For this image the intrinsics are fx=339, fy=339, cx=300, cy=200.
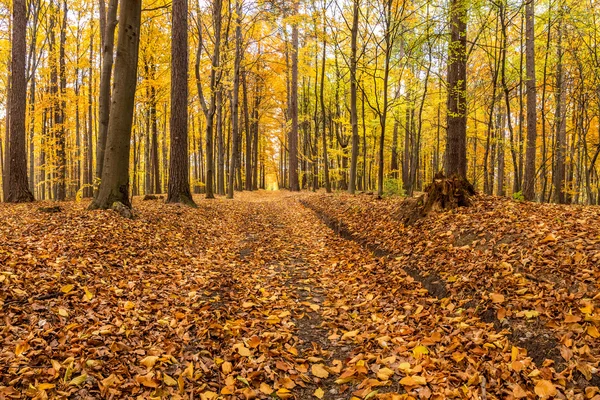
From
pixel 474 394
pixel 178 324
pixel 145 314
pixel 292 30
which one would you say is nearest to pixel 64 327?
pixel 145 314

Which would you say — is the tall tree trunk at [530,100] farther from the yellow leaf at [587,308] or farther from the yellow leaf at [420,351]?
the yellow leaf at [420,351]

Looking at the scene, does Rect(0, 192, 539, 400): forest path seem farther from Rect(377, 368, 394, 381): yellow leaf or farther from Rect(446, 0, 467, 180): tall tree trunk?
Rect(446, 0, 467, 180): tall tree trunk

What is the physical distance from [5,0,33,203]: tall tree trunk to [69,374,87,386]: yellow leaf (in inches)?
450

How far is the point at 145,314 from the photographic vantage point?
3.61m

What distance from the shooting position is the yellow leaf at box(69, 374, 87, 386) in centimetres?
236

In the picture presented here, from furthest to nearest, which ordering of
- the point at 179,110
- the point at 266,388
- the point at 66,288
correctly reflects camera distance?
the point at 179,110, the point at 66,288, the point at 266,388

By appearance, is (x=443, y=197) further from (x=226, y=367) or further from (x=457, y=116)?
(x=226, y=367)

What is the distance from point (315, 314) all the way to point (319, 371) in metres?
1.17

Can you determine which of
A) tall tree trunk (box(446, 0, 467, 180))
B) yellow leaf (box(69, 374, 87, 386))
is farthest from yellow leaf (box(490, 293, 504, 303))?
tall tree trunk (box(446, 0, 467, 180))

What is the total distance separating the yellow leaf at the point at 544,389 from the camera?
7.60ft

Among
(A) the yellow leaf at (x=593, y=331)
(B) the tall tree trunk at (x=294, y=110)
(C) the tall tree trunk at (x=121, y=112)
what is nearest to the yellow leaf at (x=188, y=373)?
(A) the yellow leaf at (x=593, y=331)

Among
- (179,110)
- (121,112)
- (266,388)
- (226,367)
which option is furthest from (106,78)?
(266,388)

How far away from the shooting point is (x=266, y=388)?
2643mm

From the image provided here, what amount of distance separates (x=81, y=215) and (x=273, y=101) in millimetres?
21729
